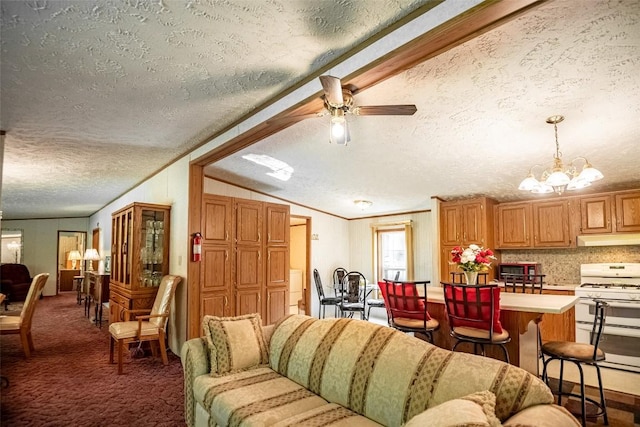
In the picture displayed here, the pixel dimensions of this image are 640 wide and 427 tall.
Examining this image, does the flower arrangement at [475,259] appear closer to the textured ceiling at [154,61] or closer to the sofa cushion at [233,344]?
the sofa cushion at [233,344]

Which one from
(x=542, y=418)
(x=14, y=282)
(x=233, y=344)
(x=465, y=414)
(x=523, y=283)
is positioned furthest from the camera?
(x=14, y=282)

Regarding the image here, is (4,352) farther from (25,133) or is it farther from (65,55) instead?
(65,55)

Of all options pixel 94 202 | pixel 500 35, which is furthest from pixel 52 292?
pixel 500 35

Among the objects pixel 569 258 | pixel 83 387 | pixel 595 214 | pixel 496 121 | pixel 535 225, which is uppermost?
pixel 496 121

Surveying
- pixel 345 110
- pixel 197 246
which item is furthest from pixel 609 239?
pixel 197 246

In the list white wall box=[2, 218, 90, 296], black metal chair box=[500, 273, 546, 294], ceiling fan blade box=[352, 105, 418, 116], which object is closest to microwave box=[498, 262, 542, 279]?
black metal chair box=[500, 273, 546, 294]

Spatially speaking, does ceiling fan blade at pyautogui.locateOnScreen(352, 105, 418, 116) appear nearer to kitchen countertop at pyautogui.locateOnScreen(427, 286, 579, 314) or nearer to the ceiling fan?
the ceiling fan

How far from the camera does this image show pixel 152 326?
13.9 feet

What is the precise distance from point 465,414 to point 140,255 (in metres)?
4.58

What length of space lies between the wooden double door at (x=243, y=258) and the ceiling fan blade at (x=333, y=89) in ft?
10.4

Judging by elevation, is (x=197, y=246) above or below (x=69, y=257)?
above

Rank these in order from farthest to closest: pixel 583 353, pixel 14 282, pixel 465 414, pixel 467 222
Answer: pixel 14 282
pixel 467 222
pixel 583 353
pixel 465 414

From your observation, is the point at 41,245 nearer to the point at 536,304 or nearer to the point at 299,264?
the point at 299,264

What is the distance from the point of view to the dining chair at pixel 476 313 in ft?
9.20
